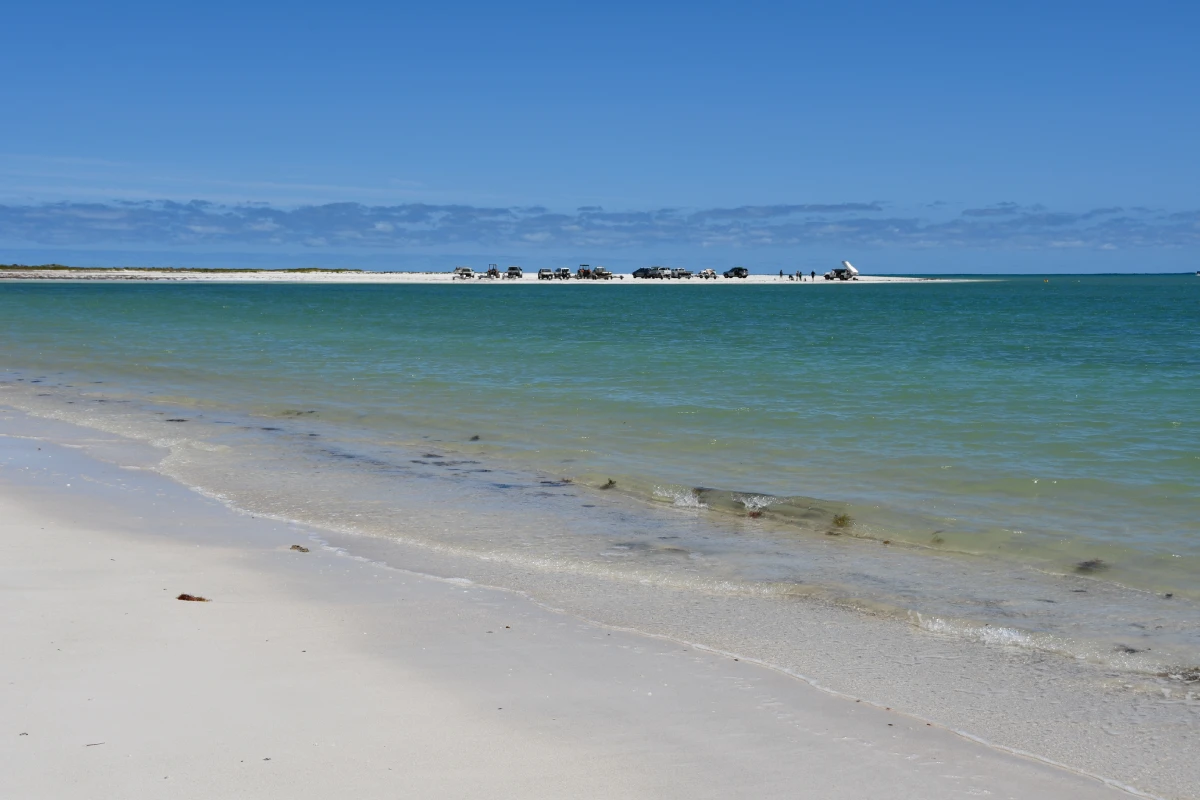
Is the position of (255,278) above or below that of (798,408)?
above

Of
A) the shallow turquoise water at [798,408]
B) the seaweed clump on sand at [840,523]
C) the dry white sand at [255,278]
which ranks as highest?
the dry white sand at [255,278]

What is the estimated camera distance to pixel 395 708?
516 cm

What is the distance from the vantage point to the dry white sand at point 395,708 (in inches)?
175

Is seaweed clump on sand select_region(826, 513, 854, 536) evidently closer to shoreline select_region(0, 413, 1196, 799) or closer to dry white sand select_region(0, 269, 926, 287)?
shoreline select_region(0, 413, 1196, 799)

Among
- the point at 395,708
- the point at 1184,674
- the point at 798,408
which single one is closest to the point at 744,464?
the point at 798,408

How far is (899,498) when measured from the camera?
11.5m

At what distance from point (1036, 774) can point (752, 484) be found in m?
7.58

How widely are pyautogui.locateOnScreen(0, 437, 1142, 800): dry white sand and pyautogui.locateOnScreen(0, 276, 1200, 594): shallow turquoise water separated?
14.4ft

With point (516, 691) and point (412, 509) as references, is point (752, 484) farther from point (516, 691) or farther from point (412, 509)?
point (516, 691)

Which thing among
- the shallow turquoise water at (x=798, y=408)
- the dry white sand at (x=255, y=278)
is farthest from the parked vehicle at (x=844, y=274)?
the shallow turquoise water at (x=798, y=408)

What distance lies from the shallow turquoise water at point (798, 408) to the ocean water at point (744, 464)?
82mm

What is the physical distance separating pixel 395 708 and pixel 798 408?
1495 cm

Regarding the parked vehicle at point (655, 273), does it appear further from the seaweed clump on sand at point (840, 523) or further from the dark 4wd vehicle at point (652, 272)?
the seaweed clump on sand at point (840, 523)

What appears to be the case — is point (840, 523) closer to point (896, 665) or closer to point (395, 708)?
point (896, 665)
